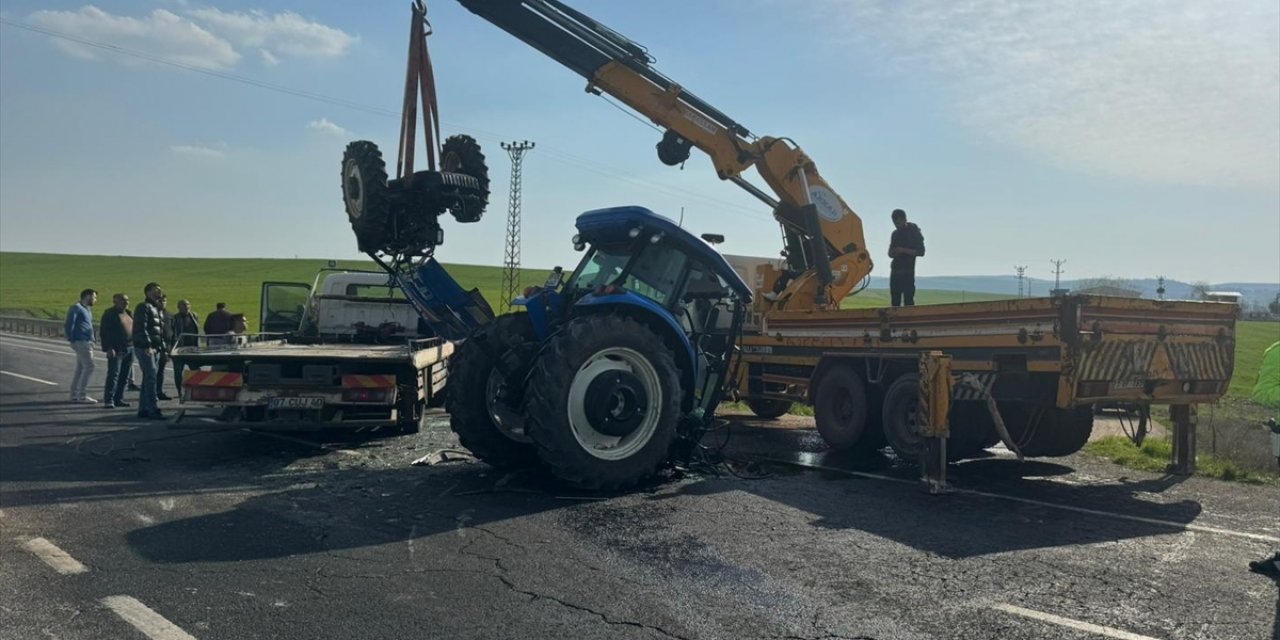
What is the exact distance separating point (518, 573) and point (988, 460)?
6.41m

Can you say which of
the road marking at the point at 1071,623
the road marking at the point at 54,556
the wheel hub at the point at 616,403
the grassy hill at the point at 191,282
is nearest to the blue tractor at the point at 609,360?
the wheel hub at the point at 616,403

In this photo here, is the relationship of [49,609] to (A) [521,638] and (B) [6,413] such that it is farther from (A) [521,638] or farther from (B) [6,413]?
(B) [6,413]

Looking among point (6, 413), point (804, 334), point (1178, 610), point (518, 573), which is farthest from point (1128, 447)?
point (6, 413)

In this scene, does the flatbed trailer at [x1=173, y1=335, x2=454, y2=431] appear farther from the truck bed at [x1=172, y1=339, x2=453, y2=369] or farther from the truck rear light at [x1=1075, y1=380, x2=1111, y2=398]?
the truck rear light at [x1=1075, y1=380, x2=1111, y2=398]

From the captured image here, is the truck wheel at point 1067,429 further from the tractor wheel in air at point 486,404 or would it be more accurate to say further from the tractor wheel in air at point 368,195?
the tractor wheel in air at point 368,195

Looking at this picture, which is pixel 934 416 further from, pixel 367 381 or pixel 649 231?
pixel 367 381

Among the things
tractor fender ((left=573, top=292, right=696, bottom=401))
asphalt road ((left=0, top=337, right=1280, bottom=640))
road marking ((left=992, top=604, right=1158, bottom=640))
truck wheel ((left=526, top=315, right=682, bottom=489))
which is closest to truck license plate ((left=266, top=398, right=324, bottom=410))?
asphalt road ((left=0, top=337, right=1280, bottom=640))

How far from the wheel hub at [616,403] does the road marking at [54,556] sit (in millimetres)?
3582

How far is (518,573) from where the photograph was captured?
540 centimetres

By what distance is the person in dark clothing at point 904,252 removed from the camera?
13055 millimetres

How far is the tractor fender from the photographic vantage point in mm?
7906

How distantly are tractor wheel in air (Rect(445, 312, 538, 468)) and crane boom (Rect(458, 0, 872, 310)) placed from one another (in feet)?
17.7

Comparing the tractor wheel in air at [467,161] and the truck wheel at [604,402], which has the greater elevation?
the tractor wheel in air at [467,161]

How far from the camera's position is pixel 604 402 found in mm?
7578
